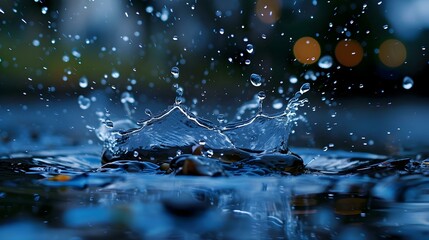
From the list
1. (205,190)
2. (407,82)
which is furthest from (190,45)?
(205,190)

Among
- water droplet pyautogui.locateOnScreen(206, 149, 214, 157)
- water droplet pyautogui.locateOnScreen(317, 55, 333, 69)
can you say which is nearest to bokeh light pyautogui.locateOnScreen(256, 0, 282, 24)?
water droplet pyautogui.locateOnScreen(317, 55, 333, 69)

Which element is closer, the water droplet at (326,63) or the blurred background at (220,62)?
the water droplet at (326,63)

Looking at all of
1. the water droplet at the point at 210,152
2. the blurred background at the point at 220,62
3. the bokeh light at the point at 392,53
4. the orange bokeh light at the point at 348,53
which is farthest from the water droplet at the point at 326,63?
the bokeh light at the point at 392,53

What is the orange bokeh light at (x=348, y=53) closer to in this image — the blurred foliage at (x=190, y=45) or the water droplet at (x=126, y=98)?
the blurred foliage at (x=190, y=45)

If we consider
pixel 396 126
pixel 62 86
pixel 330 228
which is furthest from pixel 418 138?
pixel 62 86

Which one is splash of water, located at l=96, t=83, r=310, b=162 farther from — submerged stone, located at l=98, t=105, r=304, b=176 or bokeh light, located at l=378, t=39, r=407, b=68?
bokeh light, located at l=378, t=39, r=407, b=68

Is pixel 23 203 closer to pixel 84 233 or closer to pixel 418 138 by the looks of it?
pixel 84 233

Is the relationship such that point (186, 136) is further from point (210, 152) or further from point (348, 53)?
point (348, 53)
